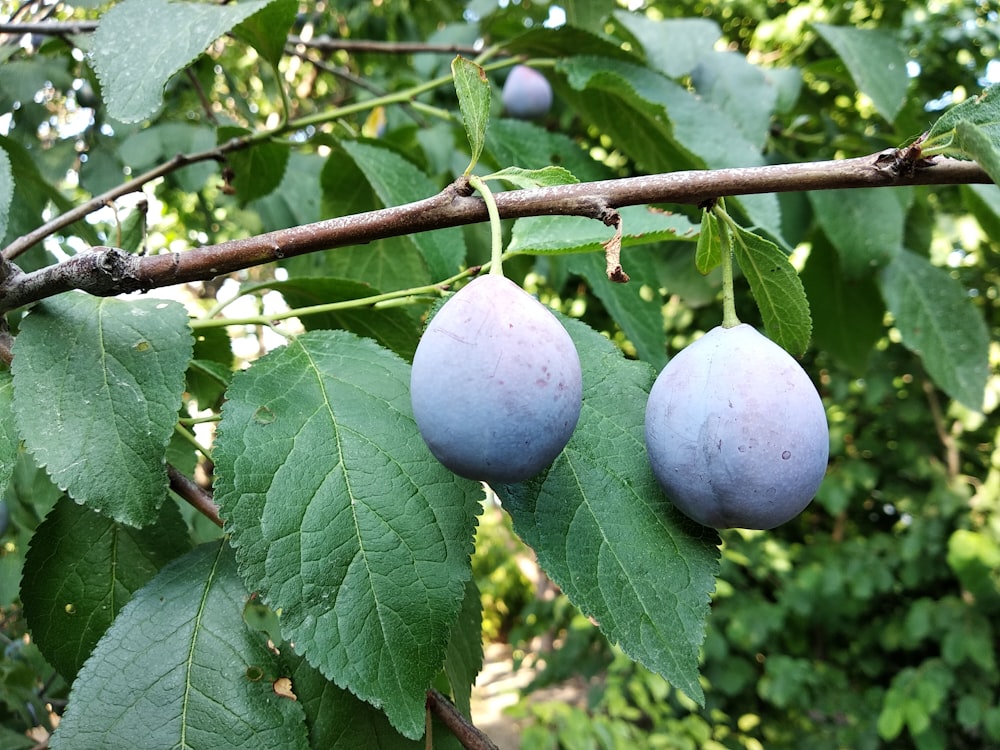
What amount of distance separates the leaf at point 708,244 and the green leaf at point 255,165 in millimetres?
746

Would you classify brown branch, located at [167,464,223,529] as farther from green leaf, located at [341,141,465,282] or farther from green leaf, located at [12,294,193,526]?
green leaf, located at [341,141,465,282]

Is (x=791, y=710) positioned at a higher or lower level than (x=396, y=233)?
lower

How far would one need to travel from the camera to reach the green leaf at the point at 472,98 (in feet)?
1.88

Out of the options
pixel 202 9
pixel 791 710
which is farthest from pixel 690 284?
pixel 791 710

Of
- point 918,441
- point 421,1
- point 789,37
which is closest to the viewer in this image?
point 789,37

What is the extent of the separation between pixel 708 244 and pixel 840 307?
4.13 feet

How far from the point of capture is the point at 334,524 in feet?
1.78

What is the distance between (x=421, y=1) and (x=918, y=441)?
2.60 meters

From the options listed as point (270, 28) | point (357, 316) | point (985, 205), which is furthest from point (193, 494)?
point (985, 205)

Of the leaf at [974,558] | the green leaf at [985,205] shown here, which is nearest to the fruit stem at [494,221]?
the green leaf at [985,205]

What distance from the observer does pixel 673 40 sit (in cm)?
133

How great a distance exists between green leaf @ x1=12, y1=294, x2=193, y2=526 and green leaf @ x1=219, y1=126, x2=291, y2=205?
56 centimetres

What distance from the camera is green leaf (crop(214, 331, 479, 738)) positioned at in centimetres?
51

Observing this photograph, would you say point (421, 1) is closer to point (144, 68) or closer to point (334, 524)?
point (144, 68)
